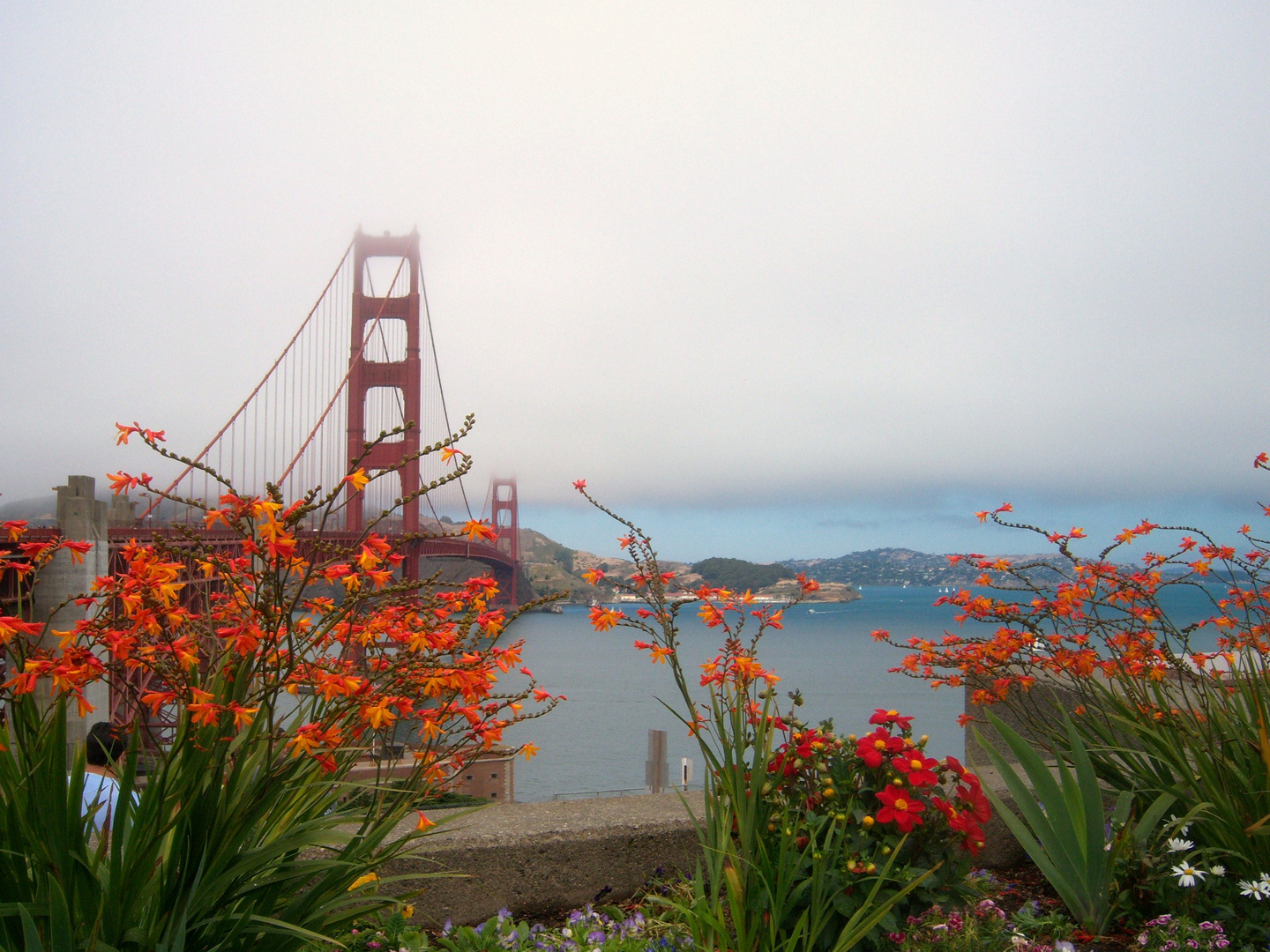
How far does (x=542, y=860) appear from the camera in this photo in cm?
225

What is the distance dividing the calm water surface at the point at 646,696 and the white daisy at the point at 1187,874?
264 inches

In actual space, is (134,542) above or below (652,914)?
above

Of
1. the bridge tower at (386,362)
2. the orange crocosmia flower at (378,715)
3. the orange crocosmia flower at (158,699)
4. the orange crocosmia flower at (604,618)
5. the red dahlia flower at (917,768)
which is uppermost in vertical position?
the bridge tower at (386,362)

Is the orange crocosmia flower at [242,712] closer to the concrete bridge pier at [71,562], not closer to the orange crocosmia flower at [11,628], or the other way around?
the orange crocosmia flower at [11,628]

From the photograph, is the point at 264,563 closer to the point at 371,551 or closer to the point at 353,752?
the point at 371,551

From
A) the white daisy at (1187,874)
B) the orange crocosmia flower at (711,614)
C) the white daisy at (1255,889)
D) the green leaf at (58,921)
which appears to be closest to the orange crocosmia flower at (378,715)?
the green leaf at (58,921)

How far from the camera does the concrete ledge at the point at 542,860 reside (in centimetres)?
214

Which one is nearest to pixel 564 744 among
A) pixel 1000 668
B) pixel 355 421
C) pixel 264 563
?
pixel 355 421

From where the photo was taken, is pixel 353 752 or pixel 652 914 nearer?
pixel 353 752

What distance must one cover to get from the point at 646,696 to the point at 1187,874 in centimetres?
3315

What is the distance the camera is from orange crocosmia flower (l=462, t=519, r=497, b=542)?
1928 mm

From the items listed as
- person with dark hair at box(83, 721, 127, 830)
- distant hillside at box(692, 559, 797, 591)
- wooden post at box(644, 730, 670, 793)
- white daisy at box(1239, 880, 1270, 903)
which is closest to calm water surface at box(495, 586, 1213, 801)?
wooden post at box(644, 730, 670, 793)

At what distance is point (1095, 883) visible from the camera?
1.98m

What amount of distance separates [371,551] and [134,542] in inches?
20.9
